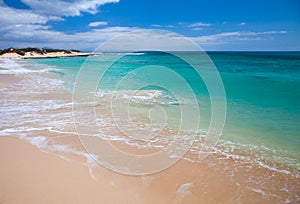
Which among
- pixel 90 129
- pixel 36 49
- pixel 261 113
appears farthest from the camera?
pixel 36 49

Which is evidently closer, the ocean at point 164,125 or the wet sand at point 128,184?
the wet sand at point 128,184

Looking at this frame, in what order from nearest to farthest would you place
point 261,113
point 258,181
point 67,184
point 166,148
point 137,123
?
point 67,184 → point 258,181 → point 166,148 → point 137,123 → point 261,113

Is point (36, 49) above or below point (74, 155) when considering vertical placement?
above

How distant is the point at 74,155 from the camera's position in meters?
5.38

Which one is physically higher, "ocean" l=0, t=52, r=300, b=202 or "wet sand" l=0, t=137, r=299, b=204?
"ocean" l=0, t=52, r=300, b=202

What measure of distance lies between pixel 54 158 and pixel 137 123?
11.6 ft

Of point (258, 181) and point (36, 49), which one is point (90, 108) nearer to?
point (258, 181)

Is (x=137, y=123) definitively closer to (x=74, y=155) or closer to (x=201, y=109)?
(x=74, y=155)

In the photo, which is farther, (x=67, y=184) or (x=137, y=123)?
(x=137, y=123)

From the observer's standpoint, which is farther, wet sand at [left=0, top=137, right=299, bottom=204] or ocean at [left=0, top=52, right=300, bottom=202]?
ocean at [left=0, top=52, right=300, bottom=202]

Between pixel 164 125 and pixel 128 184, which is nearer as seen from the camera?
pixel 128 184

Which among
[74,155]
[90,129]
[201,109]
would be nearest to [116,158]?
[74,155]

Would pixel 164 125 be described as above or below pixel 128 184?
above

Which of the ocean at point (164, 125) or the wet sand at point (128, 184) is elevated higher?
the ocean at point (164, 125)
